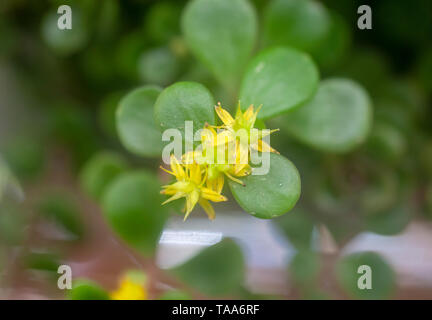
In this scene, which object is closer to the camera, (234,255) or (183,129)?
(183,129)

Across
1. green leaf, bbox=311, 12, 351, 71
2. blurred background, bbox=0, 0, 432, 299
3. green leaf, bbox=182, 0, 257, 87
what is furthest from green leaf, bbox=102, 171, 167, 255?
green leaf, bbox=311, 12, 351, 71

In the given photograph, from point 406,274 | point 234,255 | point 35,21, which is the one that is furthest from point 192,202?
point 35,21

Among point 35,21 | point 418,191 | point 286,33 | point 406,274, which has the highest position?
point 35,21

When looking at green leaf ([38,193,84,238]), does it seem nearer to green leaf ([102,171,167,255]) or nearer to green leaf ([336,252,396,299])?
green leaf ([102,171,167,255])

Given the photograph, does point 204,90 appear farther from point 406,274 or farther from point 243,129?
point 406,274

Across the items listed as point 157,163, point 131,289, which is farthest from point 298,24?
point 131,289

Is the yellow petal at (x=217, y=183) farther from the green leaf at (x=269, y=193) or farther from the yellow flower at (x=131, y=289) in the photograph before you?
the yellow flower at (x=131, y=289)
